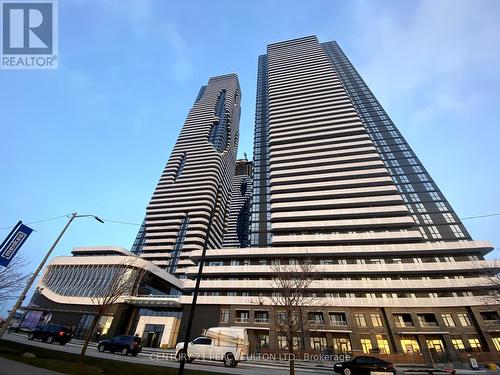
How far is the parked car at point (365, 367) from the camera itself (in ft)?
58.1

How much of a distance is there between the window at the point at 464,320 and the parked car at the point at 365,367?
3328cm

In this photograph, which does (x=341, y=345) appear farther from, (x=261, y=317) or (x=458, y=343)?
(x=458, y=343)

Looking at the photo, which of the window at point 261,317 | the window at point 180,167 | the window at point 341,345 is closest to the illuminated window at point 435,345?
the window at point 341,345

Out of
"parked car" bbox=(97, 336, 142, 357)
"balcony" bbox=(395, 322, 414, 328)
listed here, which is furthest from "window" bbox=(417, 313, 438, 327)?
"parked car" bbox=(97, 336, 142, 357)

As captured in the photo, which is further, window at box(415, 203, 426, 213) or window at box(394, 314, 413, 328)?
window at box(415, 203, 426, 213)

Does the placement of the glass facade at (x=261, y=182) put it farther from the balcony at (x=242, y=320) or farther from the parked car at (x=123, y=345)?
the parked car at (x=123, y=345)

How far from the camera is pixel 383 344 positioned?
40.0 m

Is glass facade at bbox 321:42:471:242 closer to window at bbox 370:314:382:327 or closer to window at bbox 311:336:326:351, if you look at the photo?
window at bbox 370:314:382:327


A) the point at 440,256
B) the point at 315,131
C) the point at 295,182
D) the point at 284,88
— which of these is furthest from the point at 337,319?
the point at 284,88

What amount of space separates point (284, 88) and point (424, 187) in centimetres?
5821

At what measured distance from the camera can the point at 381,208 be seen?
54.7 m

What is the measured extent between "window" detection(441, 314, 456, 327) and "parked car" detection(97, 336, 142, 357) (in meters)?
45.8

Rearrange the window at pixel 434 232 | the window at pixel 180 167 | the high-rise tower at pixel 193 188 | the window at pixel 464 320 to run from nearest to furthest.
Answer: the window at pixel 464 320
the window at pixel 434 232
the high-rise tower at pixel 193 188
the window at pixel 180 167

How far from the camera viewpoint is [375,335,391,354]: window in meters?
39.6
